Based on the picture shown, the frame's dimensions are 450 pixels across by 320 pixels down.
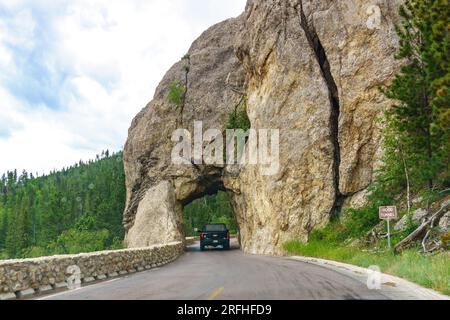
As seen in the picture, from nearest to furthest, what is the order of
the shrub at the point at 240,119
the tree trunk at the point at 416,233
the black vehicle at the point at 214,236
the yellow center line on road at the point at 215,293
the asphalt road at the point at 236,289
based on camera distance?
1. the yellow center line on road at the point at 215,293
2. the asphalt road at the point at 236,289
3. the tree trunk at the point at 416,233
4. the black vehicle at the point at 214,236
5. the shrub at the point at 240,119

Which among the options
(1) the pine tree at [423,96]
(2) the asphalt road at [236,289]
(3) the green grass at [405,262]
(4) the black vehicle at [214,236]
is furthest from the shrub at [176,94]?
(2) the asphalt road at [236,289]

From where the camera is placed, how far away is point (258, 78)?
38.8 meters

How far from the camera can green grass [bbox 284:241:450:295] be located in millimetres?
11469

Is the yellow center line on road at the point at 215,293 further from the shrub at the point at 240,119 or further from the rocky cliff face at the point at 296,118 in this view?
the shrub at the point at 240,119

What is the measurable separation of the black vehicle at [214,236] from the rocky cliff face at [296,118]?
2.04 meters

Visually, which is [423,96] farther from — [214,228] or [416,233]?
[214,228]

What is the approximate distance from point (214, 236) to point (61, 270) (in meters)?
26.4

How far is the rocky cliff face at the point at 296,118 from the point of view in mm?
30469

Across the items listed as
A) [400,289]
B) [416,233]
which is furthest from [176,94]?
[400,289]

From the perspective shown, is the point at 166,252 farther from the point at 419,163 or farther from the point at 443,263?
the point at 443,263

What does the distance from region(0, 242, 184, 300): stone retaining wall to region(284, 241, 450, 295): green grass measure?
385 inches

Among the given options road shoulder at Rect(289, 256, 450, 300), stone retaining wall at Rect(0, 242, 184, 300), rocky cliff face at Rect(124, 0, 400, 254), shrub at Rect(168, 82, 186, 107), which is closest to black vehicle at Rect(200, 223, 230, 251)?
rocky cliff face at Rect(124, 0, 400, 254)

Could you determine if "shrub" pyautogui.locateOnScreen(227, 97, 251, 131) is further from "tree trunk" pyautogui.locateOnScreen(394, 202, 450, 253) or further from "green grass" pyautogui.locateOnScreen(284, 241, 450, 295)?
"tree trunk" pyautogui.locateOnScreen(394, 202, 450, 253)
